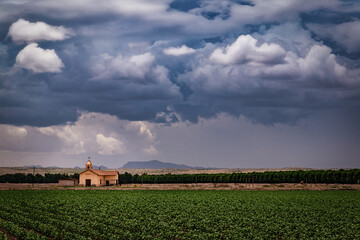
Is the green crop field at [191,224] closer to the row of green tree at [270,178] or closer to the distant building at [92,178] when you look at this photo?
the row of green tree at [270,178]

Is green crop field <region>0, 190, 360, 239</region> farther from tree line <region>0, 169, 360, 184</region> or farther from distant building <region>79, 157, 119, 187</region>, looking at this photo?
distant building <region>79, 157, 119, 187</region>

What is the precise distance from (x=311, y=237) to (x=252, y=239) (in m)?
4.31

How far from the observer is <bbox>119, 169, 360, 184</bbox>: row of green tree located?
93.8 meters

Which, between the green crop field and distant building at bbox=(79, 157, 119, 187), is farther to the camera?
distant building at bbox=(79, 157, 119, 187)

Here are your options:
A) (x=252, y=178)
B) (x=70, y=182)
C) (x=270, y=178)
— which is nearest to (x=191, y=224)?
(x=270, y=178)

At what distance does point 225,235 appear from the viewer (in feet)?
92.8

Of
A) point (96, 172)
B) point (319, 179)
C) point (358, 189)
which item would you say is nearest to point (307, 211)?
point (358, 189)

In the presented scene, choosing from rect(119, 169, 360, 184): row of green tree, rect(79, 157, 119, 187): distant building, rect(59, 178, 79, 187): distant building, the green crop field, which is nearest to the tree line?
rect(119, 169, 360, 184): row of green tree

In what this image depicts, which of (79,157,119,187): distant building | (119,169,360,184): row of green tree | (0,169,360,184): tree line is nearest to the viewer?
(119,169,360,184): row of green tree

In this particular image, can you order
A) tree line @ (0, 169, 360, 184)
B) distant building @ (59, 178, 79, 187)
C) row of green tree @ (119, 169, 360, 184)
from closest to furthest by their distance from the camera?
row of green tree @ (119, 169, 360, 184)
tree line @ (0, 169, 360, 184)
distant building @ (59, 178, 79, 187)

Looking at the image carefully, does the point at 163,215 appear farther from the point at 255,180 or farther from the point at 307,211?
the point at 255,180

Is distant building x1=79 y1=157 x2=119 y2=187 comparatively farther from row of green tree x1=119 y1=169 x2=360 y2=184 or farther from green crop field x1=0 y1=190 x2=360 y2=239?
green crop field x1=0 y1=190 x2=360 y2=239

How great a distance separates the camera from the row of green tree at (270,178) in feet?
308

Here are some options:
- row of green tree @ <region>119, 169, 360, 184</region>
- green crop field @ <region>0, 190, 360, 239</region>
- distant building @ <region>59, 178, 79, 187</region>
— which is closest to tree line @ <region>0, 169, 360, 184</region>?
row of green tree @ <region>119, 169, 360, 184</region>
